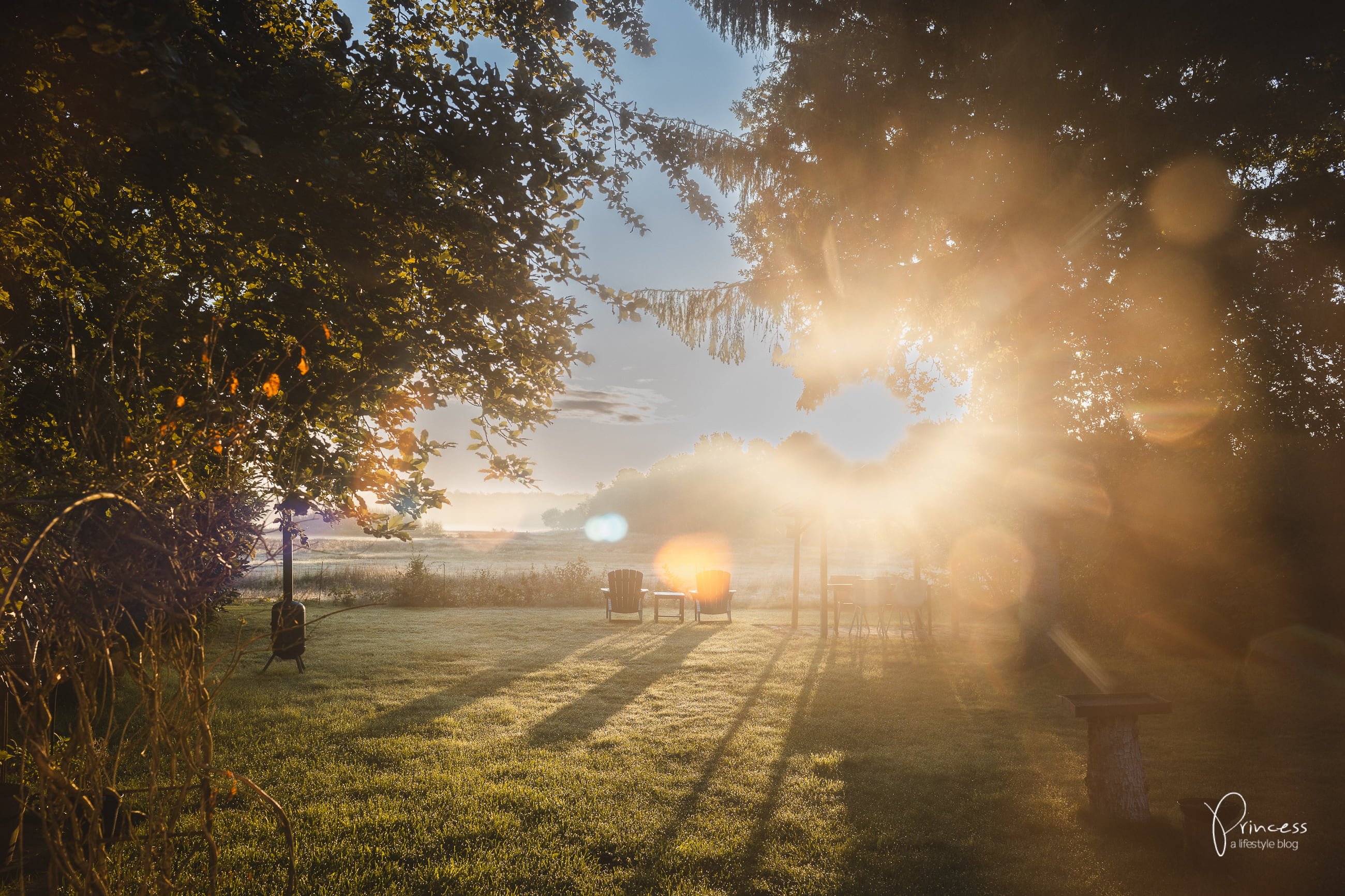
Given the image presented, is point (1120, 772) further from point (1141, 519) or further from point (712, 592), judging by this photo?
point (712, 592)

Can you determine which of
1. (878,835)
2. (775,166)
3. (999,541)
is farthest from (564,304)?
(999,541)

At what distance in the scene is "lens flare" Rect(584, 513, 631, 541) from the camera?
240ft

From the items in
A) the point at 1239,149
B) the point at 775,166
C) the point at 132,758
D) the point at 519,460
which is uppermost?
the point at 775,166

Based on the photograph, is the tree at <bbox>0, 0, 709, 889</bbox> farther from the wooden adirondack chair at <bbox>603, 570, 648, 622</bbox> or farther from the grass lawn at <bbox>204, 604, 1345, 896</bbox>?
the wooden adirondack chair at <bbox>603, 570, 648, 622</bbox>

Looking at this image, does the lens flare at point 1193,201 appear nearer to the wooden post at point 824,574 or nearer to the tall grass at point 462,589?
the wooden post at point 824,574

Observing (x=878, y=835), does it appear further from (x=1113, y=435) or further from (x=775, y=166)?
(x=1113, y=435)

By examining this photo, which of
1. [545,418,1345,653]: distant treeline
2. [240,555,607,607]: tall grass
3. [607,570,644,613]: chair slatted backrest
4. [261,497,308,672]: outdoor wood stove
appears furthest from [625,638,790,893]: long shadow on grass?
[240,555,607,607]: tall grass

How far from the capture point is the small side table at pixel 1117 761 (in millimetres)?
3840

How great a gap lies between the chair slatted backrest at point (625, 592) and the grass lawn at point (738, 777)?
4565mm

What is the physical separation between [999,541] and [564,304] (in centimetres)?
1126

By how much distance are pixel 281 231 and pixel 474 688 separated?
5.18 m

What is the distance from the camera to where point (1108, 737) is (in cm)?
388

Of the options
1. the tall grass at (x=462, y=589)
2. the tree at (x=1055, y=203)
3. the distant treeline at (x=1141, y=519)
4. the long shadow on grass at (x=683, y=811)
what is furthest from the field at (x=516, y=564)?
the tree at (x=1055, y=203)

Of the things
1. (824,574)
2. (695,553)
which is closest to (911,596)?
(824,574)
